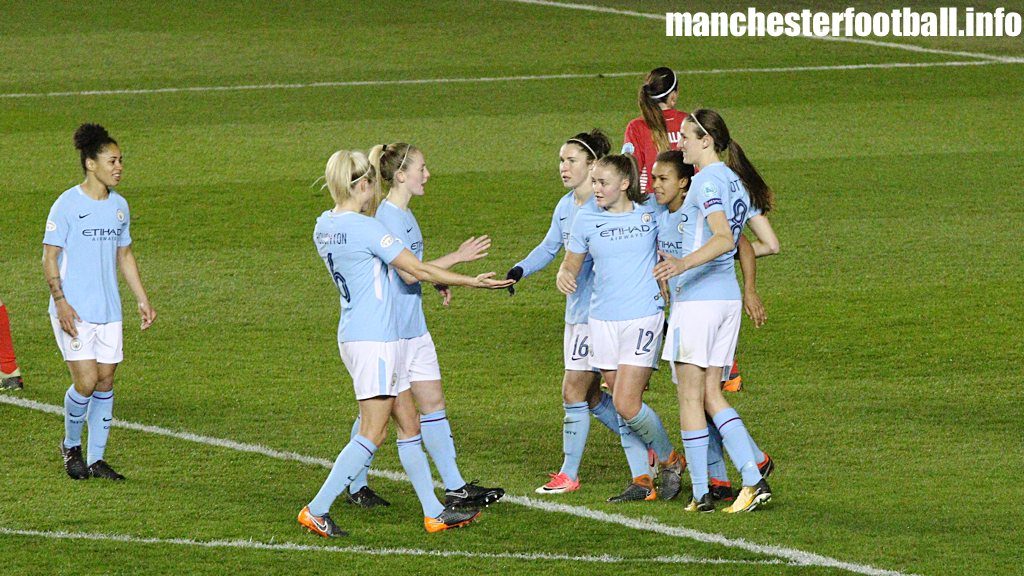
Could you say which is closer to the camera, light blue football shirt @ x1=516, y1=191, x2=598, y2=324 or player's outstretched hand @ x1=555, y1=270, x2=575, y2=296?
player's outstretched hand @ x1=555, y1=270, x2=575, y2=296

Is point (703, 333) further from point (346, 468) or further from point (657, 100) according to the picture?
point (657, 100)

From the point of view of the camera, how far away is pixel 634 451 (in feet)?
25.4

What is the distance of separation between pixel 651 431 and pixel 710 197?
1.25 m

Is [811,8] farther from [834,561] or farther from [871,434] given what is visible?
[834,561]

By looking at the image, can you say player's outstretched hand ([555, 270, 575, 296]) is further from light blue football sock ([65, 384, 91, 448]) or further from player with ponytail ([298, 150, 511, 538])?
light blue football sock ([65, 384, 91, 448])

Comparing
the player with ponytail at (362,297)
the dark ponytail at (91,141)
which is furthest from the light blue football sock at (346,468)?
the dark ponytail at (91,141)

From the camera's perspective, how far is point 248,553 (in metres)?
6.94

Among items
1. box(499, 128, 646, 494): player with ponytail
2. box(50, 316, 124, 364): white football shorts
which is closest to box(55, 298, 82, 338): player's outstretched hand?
box(50, 316, 124, 364): white football shorts

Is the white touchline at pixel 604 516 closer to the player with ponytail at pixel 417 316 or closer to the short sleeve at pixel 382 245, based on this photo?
the player with ponytail at pixel 417 316

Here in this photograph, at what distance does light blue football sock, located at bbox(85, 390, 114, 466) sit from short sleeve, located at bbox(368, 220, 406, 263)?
80.9 inches

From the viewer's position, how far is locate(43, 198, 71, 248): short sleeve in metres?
8.00

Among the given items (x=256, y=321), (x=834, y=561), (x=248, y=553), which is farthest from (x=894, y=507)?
(x=256, y=321)

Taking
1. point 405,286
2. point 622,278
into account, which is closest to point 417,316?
point 405,286

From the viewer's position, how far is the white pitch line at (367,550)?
22.1 feet
